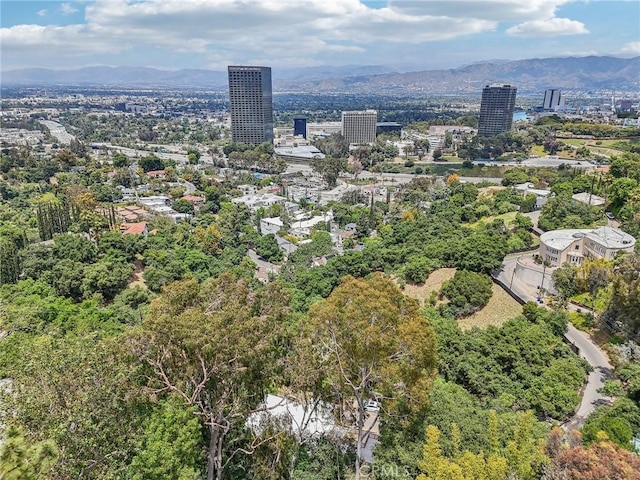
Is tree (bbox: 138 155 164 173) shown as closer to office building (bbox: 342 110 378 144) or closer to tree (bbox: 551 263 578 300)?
office building (bbox: 342 110 378 144)

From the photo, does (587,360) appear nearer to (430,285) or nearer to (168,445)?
(430,285)

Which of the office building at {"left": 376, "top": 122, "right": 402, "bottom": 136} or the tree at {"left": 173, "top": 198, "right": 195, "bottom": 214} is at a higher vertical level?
the office building at {"left": 376, "top": 122, "right": 402, "bottom": 136}

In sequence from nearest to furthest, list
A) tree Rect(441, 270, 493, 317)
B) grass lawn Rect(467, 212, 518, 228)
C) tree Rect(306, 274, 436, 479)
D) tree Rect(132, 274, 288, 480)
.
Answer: tree Rect(132, 274, 288, 480)
tree Rect(306, 274, 436, 479)
tree Rect(441, 270, 493, 317)
grass lawn Rect(467, 212, 518, 228)

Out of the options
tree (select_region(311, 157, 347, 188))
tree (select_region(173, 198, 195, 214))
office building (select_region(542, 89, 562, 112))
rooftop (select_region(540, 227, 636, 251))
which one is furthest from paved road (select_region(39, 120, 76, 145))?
office building (select_region(542, 89, 562, 112))

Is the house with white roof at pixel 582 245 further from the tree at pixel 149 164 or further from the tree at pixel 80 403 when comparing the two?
the tree at pixel 149 164

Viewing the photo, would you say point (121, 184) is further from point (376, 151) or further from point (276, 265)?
point (376, 151)

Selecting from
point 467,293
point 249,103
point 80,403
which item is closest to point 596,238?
point 467,293

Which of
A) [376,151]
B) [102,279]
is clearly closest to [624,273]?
[102,279]
